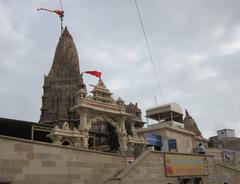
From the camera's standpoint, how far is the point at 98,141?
110 ft

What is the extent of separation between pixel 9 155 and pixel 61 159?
3056 mm

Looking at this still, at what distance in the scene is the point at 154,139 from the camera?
34594 millimetres

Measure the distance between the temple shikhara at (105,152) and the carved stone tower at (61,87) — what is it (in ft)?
69.1

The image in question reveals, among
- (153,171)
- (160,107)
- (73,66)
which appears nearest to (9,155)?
(153,171)

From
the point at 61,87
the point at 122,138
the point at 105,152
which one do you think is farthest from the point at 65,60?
the point at 105,152

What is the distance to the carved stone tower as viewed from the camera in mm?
57550

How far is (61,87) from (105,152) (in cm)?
4172

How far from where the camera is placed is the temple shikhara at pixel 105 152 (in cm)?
1562

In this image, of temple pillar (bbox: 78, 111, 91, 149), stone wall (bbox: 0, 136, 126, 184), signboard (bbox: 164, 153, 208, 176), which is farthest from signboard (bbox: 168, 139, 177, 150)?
stone wall (bbox: 0, 136, 126, 184)

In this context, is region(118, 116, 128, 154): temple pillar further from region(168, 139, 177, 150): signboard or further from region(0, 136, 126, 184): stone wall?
region(168, 139, 177, 150): signboard

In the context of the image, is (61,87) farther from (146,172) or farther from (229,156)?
(146,172)

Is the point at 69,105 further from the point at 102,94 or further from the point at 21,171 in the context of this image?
the point at 21,171

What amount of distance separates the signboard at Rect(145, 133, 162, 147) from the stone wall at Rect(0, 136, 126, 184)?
13.8 m

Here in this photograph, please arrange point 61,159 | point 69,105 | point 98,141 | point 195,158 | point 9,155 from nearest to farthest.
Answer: point 9,155 → point 61,159 → point 195,158 → point 98,141 → point 69,105
